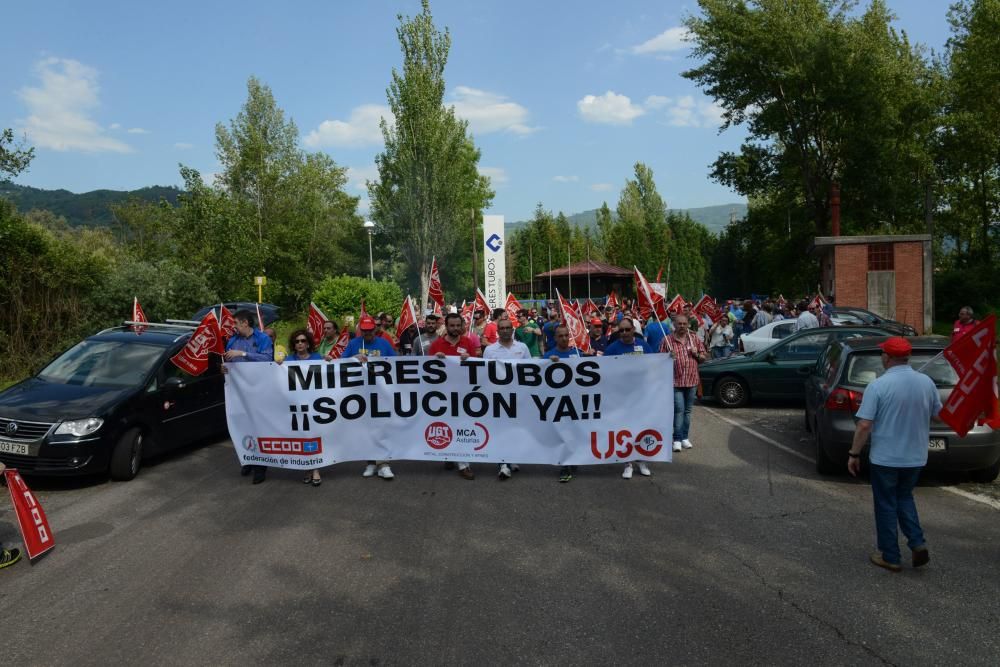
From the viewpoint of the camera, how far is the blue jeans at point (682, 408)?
9742 millimetres

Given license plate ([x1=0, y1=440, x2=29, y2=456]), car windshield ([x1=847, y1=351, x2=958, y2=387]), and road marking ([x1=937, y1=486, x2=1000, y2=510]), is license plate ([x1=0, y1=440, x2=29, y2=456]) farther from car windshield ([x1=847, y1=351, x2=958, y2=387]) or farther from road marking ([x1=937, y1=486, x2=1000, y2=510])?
road marking ([x1=937, y1=486, x2=1000, y2=510])

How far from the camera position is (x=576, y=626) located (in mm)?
4684

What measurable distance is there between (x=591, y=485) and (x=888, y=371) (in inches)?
135

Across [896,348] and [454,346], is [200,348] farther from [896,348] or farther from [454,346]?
[896,348]

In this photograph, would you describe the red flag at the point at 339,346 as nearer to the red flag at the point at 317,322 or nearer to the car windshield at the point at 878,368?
the red flag at the point at 317,322

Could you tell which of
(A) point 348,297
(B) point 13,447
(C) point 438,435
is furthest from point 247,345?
(A) point 348,297

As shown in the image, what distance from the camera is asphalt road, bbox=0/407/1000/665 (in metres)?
4.45

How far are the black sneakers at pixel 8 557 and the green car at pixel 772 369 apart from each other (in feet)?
35.2

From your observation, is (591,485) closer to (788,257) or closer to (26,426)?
(26,426)

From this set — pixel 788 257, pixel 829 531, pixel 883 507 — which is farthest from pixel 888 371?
pixel 788 257

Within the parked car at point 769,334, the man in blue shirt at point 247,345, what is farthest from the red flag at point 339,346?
the parked car at point 769,334

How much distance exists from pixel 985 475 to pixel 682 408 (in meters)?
3.31

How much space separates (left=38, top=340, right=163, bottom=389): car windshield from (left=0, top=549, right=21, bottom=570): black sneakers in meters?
3.40

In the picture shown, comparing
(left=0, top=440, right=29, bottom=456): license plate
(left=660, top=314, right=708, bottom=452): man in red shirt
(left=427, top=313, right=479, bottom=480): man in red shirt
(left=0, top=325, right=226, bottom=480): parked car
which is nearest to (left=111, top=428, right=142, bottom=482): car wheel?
(left=0, top=325, right=226, bottom=480): parked car
